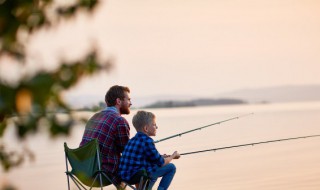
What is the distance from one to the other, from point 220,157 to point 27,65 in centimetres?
1248

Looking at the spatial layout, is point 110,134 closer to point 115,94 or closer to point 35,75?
point 115,94

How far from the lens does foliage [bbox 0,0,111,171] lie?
89cm

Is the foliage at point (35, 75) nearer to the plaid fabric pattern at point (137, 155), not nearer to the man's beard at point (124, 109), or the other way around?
the plaid fabric pattern at point (137, 155)

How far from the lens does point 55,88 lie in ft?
3.03

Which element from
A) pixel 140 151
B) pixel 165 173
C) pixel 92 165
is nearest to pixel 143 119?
pixel 140 151

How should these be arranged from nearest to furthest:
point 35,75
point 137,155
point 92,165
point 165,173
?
point 35,75
point 92,165
point 137,155
point 165,173

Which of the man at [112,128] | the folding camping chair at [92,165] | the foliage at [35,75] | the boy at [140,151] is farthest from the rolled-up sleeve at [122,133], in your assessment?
the foliage at [35,75]

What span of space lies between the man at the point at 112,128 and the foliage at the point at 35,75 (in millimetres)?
3853

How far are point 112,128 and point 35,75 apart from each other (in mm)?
4052

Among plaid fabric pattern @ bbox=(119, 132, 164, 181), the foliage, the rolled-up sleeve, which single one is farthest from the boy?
the foliage

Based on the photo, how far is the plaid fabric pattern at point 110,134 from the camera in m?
4.92

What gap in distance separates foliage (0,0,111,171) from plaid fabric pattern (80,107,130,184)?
386 centimetres

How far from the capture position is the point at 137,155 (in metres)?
4.84

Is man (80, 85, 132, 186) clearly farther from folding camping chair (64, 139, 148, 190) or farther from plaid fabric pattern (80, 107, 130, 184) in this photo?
folding camping chair (64, 139, 148, 190)
